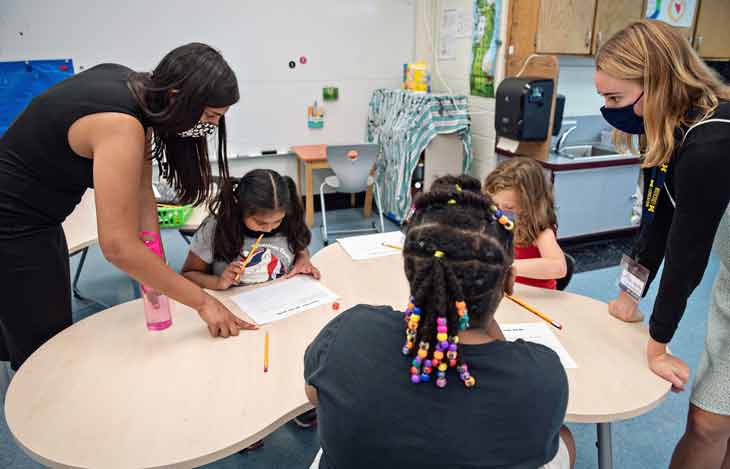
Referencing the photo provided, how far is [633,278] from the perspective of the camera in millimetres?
1305

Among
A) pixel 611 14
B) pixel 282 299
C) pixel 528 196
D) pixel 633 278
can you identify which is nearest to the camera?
pixel 633 278

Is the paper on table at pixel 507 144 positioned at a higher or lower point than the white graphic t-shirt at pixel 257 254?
higher

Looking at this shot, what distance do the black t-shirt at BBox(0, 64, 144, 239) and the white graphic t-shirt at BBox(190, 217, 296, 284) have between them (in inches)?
18.5

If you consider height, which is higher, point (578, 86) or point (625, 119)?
point (578, 86)

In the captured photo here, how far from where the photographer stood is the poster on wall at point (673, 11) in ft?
11.2

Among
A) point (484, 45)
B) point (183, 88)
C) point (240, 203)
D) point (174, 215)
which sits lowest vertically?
point (174, 215)

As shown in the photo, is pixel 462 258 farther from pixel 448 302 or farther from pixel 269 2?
pixel 269 2

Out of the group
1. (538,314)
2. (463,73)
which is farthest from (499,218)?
(463,73)

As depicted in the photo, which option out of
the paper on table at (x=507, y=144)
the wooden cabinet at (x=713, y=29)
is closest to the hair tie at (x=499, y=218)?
the paper on table at (x=507, y=144)

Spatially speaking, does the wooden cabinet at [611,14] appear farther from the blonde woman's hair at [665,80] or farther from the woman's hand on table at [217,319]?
the woman's hand on table at [217,319]

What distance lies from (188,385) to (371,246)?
3.07 ft

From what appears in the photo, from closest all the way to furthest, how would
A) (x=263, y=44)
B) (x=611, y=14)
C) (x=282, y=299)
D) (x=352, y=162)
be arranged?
(x=282, y=299), (x=611, y=14), (x=352, y=162), (x=263, y=44)

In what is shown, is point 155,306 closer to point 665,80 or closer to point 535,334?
point 535,334

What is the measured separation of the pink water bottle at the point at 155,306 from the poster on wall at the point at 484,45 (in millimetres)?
2848
